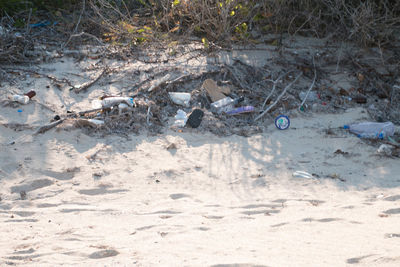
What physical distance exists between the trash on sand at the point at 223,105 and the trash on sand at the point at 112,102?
89 centimetres

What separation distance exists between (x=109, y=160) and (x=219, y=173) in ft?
3.23

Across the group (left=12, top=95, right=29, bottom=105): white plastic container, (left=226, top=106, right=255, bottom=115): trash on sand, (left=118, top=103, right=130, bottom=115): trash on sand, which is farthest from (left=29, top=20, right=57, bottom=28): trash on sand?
(left=226, top=106, right=255, bottom=115): trash on sand

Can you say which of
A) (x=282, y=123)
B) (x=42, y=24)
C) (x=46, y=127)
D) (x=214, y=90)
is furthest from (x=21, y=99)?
(x=282, y=123)

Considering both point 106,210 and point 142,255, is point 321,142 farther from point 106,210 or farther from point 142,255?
point 142,255

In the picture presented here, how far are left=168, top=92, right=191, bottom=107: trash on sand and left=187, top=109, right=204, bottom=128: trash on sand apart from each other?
261mm

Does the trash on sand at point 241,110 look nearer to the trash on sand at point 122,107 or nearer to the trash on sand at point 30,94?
the trash on sand at point 122,107

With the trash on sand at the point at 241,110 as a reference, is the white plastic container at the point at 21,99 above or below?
above

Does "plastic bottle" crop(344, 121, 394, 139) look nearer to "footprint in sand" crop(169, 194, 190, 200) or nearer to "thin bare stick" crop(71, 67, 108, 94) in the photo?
"footprint in sand" crop(169, 194, 190, 200)

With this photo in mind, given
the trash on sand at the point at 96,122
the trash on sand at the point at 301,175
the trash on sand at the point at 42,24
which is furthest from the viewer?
the trash on sand at the point at 42,24

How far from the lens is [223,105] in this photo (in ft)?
16.5

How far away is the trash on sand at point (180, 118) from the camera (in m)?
4.66

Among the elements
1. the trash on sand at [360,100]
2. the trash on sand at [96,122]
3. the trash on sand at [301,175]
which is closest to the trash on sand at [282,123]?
the trash on sand at [301,175]

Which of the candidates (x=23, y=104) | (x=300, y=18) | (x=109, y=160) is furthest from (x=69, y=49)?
(x=300, y=18)

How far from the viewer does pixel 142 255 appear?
7.93 feet
